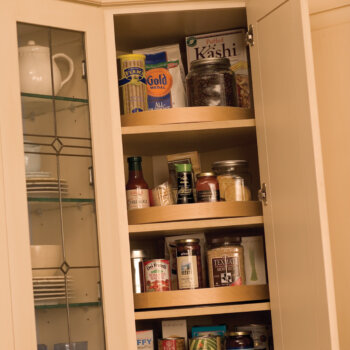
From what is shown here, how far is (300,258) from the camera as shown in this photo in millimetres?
1762

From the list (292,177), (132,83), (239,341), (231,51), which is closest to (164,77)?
(132,83)

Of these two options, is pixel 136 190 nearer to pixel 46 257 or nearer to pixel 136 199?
pixel 136 199

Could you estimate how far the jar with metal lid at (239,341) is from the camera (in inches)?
77.4

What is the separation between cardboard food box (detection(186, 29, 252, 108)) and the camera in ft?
7.06

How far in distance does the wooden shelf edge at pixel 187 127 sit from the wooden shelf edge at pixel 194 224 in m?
0.25

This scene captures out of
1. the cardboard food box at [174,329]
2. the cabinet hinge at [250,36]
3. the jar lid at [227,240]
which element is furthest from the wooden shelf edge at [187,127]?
the cardboard food box at [174,329]

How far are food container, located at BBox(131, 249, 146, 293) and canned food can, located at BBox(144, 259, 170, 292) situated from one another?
0.05 m

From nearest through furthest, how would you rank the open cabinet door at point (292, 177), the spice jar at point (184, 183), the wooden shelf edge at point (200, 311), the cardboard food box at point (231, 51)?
the open cabinet door at point (292, 177) < the wooden shelf edge at point (200, 311) < the spice jar at point (184, 183) < the cardboard food box at point (231, 51)

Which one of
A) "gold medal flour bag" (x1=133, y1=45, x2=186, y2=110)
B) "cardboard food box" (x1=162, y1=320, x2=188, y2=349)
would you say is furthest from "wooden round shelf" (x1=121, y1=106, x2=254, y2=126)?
"cardboard food box" (x1=162, y1=320, x2=188, y2=349)

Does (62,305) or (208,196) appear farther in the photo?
(208,196)

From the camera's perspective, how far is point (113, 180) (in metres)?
1.91

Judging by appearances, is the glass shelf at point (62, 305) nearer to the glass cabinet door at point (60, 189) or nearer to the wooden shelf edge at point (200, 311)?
the glass cabinet door at point (60, 189)

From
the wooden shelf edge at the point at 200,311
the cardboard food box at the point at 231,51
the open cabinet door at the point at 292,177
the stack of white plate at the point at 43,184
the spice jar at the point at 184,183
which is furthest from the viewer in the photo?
the cardboard food box at the point at 231,51

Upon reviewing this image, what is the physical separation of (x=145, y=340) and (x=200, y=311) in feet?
0.64
